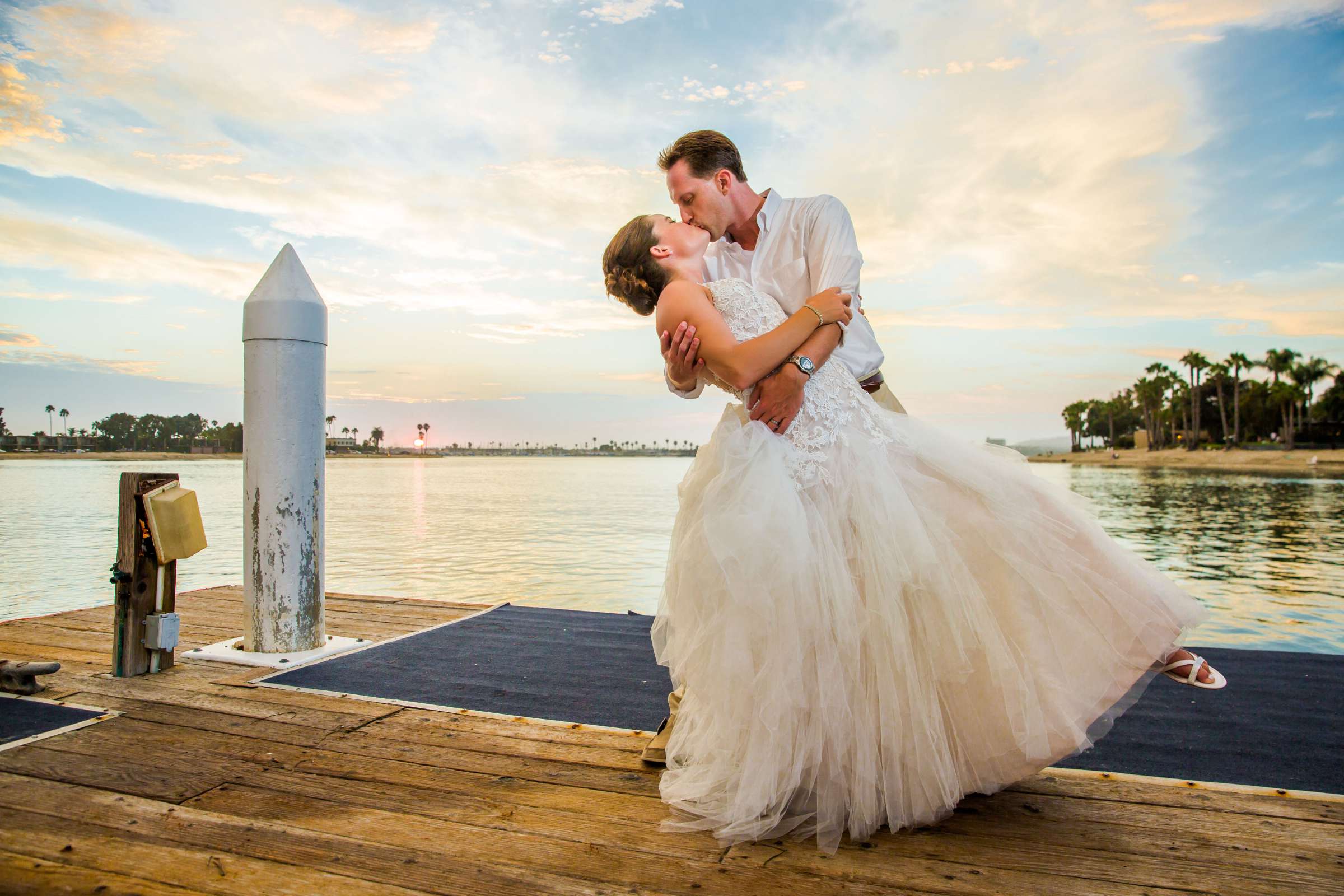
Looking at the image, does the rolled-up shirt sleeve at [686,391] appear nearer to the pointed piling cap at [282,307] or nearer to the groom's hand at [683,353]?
the groom's hand at [683,353]

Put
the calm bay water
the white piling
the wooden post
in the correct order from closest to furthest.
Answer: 1. the wooden post
2. the white piling
3. the calm bay water

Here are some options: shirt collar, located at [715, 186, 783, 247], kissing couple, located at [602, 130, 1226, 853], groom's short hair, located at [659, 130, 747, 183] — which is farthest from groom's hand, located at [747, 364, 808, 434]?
groom's short hair, located at [659, 130, 747, 183]

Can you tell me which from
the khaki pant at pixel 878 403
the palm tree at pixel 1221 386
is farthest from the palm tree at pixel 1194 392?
the khaki pant at pixel 878 403

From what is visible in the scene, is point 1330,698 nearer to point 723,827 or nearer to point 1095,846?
point 1095,846

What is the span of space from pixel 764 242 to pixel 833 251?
24 centimetres

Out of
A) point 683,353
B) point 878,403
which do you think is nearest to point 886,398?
point 878,403

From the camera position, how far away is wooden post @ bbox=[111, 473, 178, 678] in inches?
123

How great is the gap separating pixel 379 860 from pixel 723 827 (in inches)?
31.4

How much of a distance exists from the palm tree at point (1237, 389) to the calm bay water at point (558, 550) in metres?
56.0

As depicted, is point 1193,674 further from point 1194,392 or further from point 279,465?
point 1194,392

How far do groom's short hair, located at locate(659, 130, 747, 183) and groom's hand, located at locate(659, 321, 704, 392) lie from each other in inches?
22.1

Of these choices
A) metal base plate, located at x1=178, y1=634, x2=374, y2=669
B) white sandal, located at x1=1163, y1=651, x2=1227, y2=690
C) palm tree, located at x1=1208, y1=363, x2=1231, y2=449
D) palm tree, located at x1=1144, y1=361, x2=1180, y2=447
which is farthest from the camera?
palm tree, located at x1=1144, y1=361, x2=1180, y2=447

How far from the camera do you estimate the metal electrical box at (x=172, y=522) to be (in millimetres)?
3182

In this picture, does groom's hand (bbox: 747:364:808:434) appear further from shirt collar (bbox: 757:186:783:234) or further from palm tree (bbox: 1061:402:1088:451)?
palm tree (bbox: 1061:402:1088:451)
